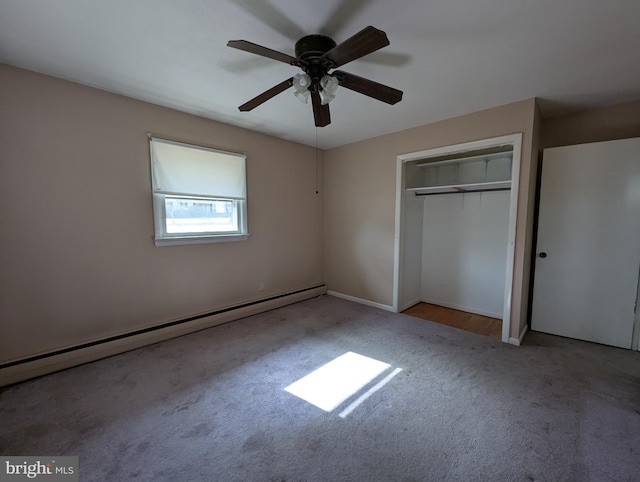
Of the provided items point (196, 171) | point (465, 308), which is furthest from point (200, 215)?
point (465, 308)

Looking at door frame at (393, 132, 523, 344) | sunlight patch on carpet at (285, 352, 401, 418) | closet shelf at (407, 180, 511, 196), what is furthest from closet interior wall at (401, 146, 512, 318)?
sunlight patch on carpet at (285, 352, 401, 418)

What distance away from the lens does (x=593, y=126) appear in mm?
3037

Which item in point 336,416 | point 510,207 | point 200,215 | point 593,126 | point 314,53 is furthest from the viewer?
point 200,215

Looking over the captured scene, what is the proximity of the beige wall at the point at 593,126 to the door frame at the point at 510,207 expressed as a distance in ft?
2.38

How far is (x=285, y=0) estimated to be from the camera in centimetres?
151

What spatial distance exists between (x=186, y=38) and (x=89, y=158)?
1.56 meters

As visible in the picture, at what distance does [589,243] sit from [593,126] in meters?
1.34

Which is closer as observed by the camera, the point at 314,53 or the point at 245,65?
the point at 314,53

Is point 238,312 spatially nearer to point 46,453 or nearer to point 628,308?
point 46,453

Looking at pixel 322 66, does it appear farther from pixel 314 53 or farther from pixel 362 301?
pixel 362 301

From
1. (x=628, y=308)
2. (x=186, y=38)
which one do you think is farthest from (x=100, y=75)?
(x=628, y=308)

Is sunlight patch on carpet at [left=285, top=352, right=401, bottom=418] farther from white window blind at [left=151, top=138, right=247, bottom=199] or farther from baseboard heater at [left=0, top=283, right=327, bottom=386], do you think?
white window blind at [left=151, top=138, right=247, bottom=199]

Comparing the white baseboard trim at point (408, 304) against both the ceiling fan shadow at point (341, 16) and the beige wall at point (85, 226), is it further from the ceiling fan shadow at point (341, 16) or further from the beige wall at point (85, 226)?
the ceiling fan shadow at point (341, 16)

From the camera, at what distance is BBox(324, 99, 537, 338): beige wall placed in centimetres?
283
